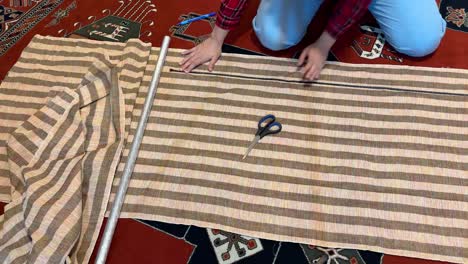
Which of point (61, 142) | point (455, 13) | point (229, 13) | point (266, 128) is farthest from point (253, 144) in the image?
point (455, 13)

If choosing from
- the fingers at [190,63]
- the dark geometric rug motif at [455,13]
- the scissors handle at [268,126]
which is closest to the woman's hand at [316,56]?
the scissors handle at [268,126]

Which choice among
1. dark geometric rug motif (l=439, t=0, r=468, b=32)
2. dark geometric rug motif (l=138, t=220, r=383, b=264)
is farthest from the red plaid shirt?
dark geometric rug motif (l=138, t=220, r=383, b=264)

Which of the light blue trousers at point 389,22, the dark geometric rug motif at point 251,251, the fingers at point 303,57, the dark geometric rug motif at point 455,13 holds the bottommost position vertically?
the dark geometric rug motif at point 251,251

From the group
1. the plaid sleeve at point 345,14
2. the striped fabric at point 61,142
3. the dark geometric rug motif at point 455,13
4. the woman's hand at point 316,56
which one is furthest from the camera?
the dark geometric rug motif at point 455,13

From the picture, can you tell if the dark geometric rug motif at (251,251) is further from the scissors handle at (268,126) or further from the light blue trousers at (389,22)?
the light blue trousers at (389,22)

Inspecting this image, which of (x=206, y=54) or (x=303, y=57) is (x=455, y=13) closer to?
(x=303, y=57)

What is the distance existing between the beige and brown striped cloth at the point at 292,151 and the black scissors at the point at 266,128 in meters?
0.01

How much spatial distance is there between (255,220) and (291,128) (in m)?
0.26

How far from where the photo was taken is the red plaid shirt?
928 mm

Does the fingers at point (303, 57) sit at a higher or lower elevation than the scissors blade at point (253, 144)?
higher

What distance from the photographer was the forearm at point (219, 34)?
1.09 metres

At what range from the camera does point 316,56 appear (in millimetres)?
1044

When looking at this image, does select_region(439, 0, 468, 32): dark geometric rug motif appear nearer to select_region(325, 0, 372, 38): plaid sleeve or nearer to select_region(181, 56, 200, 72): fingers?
select_region(325, 0, 372, 38): plaid sleeve

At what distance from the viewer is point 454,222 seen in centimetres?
84
